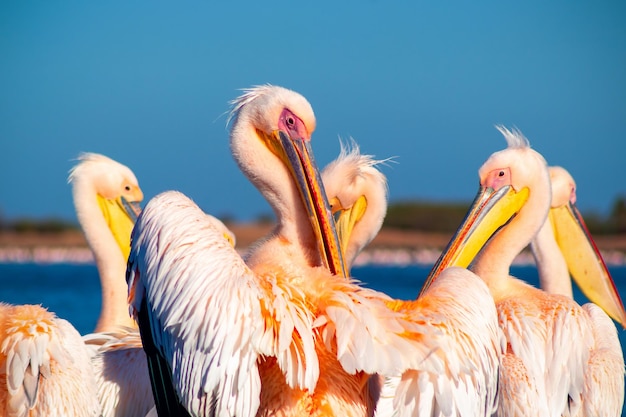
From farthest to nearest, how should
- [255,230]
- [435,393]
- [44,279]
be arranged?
[255,230]
[44,279]
[435,393]

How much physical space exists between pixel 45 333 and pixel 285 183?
1380 millimetres

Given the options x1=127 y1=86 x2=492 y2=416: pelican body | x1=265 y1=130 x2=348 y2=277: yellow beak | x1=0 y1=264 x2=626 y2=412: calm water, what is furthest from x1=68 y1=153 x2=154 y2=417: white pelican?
x1=0 y1=264 x2=626 y2=412: calm water

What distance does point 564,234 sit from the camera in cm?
696

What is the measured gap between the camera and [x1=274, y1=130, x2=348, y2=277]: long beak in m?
4.24

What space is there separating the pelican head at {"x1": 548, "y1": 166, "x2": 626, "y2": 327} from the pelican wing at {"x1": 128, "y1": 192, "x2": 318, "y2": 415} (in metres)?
3.93

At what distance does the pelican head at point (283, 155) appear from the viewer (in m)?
4.39

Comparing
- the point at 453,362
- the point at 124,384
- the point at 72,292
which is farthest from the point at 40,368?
the point at 72,292

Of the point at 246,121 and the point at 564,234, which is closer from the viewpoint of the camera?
the point at 246,121

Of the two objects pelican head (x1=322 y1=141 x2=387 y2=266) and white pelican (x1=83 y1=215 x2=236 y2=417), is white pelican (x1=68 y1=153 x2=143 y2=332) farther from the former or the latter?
white pelican (x1=83 y1=215 x2=236 y2=417)

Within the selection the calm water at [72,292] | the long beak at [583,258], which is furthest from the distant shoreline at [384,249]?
the long beak at [583,258]

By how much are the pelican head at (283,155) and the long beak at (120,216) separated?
216 centimetres

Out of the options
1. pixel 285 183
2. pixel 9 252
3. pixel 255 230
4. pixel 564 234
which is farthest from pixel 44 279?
pixel 285 183

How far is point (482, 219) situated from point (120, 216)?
2497 millimetres

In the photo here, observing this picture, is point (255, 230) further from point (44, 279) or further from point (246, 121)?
point (246, 121)
